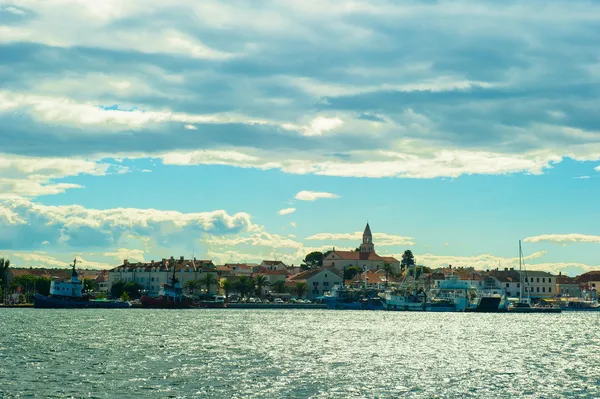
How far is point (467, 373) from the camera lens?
60.4 metres

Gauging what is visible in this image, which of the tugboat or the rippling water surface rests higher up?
the tugboat

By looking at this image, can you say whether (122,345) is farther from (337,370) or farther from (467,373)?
(467,373)

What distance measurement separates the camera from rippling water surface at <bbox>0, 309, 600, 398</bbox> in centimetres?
4978

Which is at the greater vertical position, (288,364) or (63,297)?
(63,297)

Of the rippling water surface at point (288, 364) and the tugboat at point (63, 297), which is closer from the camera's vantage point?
the rippling water surface at point (288, 364)

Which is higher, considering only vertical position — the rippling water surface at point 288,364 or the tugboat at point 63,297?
the tugboat at point 63,297

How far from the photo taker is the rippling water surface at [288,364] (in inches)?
1960

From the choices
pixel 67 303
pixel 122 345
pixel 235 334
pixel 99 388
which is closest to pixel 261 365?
pixel 99 388

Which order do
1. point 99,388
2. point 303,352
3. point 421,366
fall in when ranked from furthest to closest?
point 303,352, point 421,366, point 99,388

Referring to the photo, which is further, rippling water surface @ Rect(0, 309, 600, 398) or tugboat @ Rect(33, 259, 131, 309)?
tugboat @ Rect(33, 259, 131, 309)

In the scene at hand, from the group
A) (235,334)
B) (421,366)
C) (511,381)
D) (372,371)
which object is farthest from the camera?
(235,334)

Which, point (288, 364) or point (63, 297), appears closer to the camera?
point (288, 364)

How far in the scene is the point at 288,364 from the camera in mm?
64188

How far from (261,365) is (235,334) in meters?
38.7
